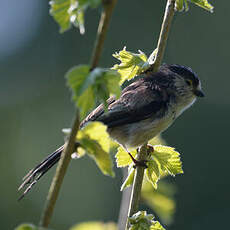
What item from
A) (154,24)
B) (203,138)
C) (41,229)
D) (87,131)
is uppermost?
(154,24)

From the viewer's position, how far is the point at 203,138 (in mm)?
9562

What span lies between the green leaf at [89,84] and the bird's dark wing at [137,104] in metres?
2.08

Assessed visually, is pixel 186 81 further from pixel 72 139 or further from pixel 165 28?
pixel 72 139

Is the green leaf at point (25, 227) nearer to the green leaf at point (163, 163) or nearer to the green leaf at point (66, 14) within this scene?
the green leaf at point (66, 14)

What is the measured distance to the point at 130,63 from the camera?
2.33m

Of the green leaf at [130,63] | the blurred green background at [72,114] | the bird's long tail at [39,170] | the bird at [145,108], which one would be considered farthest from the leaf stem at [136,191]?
the blurred green background at [72,114]

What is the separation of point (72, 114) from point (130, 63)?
8.34m

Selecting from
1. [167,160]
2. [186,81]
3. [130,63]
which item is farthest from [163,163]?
[186,81]

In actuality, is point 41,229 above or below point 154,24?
below

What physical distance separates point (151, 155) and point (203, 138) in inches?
292

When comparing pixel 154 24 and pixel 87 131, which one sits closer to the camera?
pixel 87 131

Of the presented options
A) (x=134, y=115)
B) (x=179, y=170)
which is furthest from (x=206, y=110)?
(x=179, y=170)

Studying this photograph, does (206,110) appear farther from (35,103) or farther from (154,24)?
(35,103)

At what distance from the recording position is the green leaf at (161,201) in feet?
7.97
